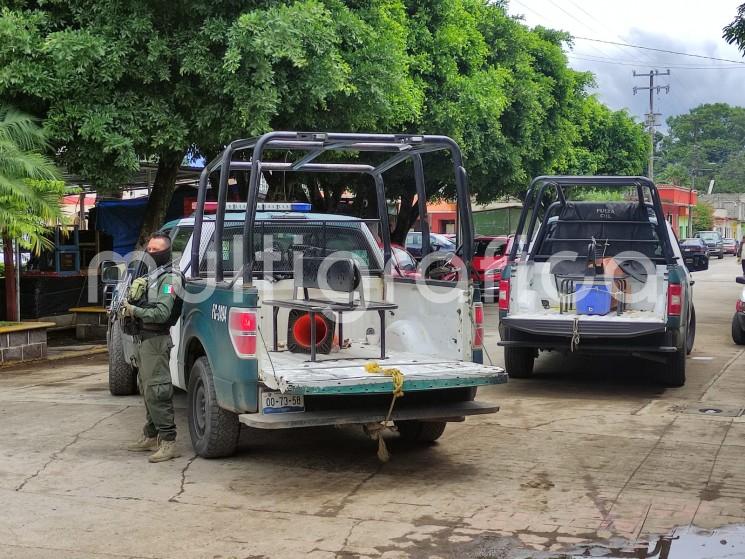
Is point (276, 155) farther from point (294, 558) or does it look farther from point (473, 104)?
point (294, 558)

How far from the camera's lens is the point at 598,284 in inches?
415

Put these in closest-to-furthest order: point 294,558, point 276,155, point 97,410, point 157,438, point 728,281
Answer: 1. point 294,558
2. point 157,438
3. point 97,410
4. point 276,155
5. point 728,281

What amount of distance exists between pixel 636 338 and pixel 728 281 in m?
22.9

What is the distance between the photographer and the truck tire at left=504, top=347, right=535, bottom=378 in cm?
1095

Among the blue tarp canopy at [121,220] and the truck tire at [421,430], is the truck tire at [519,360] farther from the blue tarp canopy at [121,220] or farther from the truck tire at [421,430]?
the blue tarp canopy at [121,220]

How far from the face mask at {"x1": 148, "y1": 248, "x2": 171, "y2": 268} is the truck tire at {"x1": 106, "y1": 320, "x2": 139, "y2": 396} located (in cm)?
256

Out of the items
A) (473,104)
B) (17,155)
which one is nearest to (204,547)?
(17,155)

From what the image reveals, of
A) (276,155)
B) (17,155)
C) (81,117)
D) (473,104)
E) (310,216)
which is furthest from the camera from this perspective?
(473,104)

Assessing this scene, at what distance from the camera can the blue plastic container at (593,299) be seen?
34.3ft

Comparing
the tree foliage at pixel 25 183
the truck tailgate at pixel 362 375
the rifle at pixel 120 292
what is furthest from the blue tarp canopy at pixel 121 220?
the truck tailgate at pixel 362 375

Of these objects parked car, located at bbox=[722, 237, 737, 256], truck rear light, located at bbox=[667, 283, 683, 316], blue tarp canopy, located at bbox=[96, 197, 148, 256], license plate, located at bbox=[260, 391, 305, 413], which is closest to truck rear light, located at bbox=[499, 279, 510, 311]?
truck rear light, located at bbox=[667, 283, 683, 316]

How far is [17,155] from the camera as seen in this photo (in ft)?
41.0

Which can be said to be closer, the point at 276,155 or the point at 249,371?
the point at 249,371

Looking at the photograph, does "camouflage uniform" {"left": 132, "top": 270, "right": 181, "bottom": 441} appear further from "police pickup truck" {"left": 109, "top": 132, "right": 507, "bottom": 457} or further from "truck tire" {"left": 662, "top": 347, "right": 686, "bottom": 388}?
"truck tire" {"left": 662, "top": 347, "right": 686, "bottom": 388}
